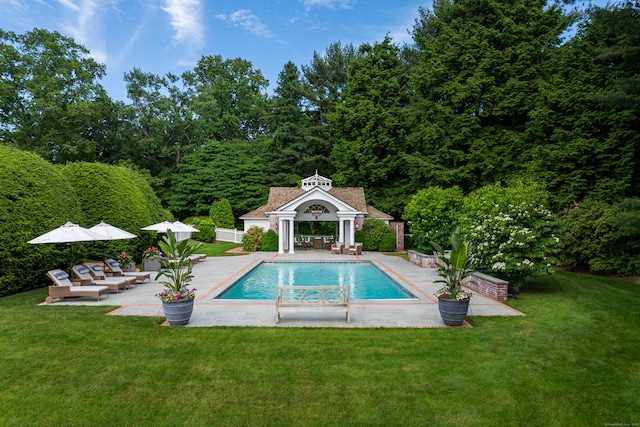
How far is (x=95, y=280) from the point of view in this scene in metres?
12.1

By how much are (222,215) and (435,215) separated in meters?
22.3

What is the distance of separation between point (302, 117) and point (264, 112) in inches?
294

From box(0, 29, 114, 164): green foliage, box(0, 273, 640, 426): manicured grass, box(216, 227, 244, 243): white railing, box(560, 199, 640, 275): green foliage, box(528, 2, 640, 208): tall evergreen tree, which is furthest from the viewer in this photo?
box(0, 29, 114, 164): green foliage

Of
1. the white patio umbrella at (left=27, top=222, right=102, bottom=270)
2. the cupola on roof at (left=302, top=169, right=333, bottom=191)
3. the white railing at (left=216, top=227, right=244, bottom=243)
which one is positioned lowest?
the white railing at (left=216, top=227, right=244, bottom=243)

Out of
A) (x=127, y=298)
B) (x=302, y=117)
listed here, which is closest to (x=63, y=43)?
(x=302, y=117)

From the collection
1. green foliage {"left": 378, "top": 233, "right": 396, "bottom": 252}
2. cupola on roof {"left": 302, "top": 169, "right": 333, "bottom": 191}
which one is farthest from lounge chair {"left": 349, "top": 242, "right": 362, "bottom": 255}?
cupola on roof {"left": 302, "top": 169, "right": 333, "bottom": 191}

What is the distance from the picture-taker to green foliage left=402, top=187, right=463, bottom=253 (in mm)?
17016

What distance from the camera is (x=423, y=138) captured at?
27.1m

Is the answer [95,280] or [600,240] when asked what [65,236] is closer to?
[95,280]

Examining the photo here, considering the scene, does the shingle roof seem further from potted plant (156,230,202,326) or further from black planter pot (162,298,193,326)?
black planter pot (162,298,193,326)

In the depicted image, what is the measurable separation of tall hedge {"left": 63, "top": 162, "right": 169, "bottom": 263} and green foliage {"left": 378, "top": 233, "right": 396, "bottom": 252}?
1592cm

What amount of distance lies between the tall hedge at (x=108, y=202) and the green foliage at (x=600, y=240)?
19.7m

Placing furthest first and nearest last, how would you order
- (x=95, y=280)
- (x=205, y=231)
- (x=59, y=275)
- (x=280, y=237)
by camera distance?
(x=205, y=231), (x=280, y=237), (x=95, y=280), (x=59, y=275)

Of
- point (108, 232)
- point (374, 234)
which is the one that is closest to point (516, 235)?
point (108, 232)
